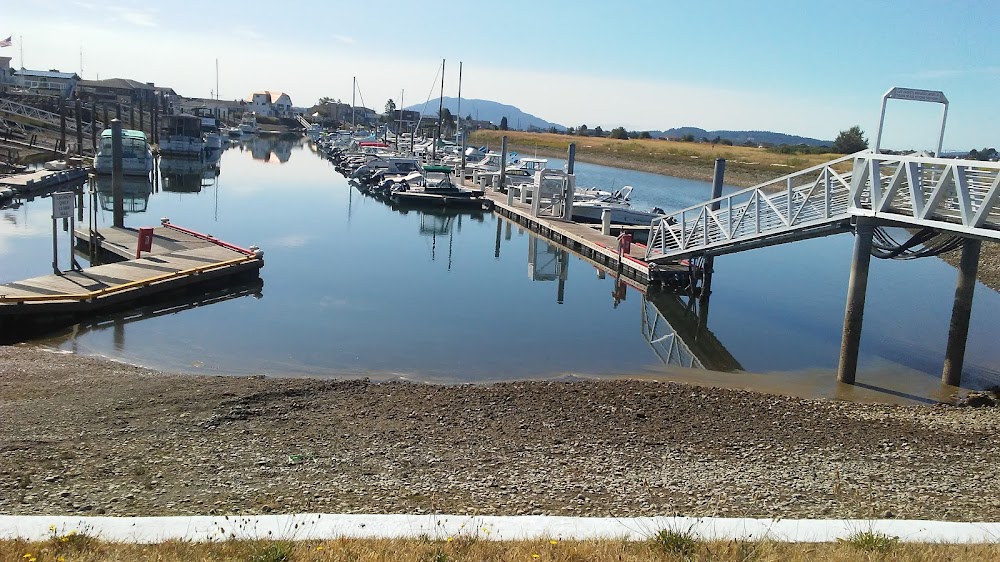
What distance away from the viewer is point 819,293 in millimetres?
31016

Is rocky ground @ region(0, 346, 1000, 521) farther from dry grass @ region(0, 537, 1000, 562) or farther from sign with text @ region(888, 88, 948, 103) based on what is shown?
sign with text @ region(888, 88, 948, 103)

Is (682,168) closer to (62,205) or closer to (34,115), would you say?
(34,115)

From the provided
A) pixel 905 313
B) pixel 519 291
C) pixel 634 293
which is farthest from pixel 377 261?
pixel 905 313

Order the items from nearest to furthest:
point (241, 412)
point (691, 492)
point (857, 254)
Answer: point (691, 492) → point (241, 412) → point (857, 254)

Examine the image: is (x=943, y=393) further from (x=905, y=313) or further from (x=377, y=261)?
(x=377, y=261)

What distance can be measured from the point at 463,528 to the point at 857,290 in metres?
13.5

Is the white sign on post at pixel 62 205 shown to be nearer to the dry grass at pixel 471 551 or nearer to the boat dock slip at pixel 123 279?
the boat dock slip at pixel 123 279

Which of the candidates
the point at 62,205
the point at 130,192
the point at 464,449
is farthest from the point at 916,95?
the point at 130,192

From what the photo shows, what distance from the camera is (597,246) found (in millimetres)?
33938

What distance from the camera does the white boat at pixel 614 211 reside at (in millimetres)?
42594

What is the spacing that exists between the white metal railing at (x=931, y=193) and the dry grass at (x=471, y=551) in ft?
33.0

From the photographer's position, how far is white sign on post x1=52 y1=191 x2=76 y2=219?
21703 millimetres

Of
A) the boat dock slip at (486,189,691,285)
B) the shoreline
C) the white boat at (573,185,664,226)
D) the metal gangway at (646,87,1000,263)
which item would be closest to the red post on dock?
the boat dock slip at (486,189,691,285)

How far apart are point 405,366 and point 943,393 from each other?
12.0 metres
